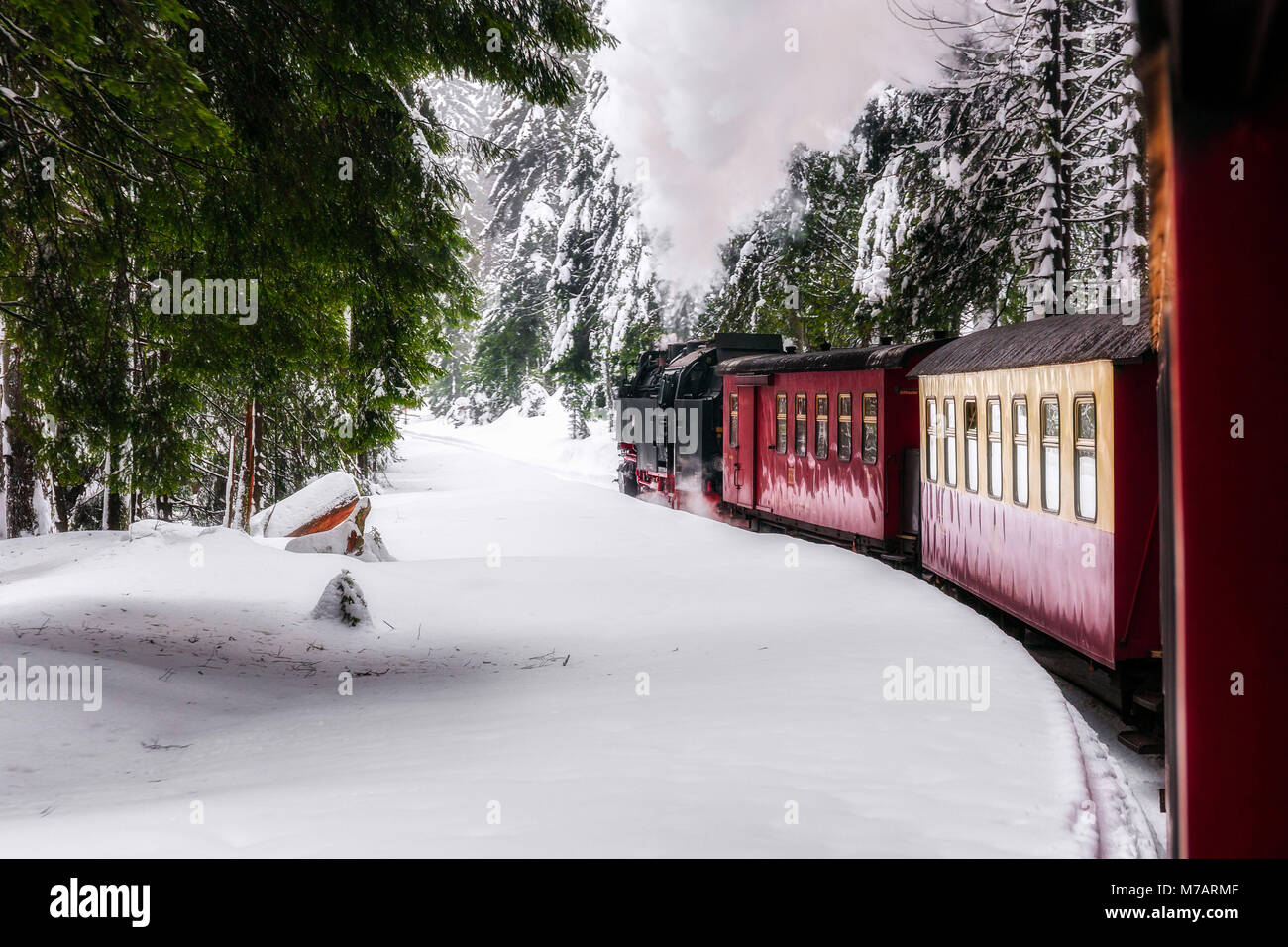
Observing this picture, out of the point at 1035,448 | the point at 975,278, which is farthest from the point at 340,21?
the point at 975,278

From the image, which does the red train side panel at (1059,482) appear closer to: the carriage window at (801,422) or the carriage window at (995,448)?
the carriage window at (995,448)

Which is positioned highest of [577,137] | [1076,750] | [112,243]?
[577,137]

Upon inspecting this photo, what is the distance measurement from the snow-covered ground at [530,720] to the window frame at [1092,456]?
52.8 inches

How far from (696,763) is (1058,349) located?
5.01 m

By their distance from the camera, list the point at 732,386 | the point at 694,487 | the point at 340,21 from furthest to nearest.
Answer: the point at 694,487
the point at 732,386
the point at 340,21

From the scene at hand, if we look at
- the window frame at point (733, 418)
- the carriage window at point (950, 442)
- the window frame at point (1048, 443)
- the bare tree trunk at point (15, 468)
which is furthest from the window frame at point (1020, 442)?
the bare tree trunk at point (15, 468)

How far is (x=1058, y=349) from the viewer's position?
7664 millimetres

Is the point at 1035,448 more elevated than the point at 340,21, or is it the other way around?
the point at 340,21

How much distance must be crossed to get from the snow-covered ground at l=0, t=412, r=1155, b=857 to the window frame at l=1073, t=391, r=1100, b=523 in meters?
1.34

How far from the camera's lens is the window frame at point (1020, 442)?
27.5ft

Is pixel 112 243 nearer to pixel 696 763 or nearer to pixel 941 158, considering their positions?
pixel 696 763

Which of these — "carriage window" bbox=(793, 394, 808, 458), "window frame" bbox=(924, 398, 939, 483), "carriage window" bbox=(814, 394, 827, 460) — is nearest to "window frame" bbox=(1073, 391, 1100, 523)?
"window frame" bbox=(924, 398, 939, 483)

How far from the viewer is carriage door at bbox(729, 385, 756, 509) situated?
17484mm

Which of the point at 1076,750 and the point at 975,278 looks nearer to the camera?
the point at 1076,750
